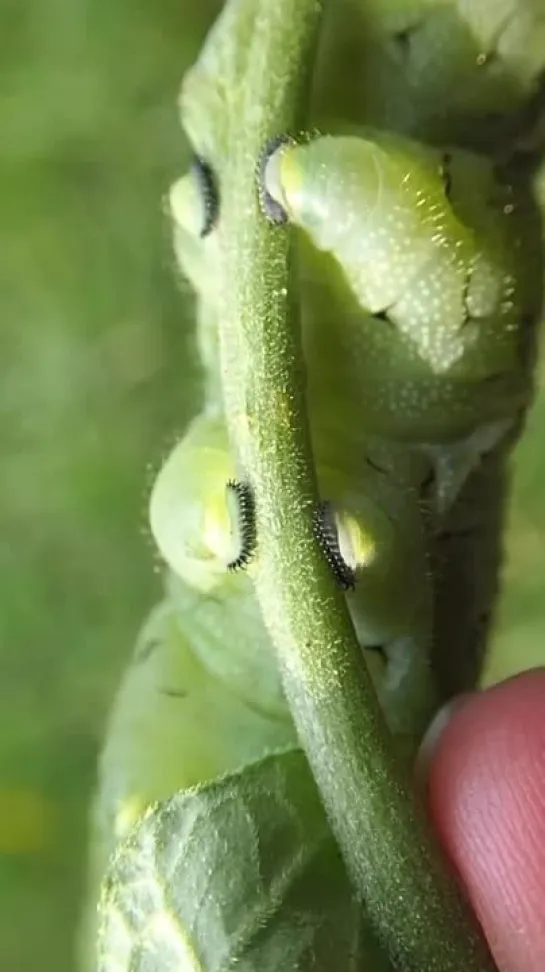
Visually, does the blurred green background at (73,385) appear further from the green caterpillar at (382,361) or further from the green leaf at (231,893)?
the green leaf at (231,893)

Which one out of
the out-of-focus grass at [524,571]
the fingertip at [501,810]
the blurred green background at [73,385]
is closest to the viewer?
the fingertip at [501,810]

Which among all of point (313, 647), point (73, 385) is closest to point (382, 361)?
point (313, 647)

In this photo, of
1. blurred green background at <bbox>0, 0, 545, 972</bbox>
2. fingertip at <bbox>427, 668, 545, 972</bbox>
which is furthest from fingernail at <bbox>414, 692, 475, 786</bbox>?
blurred green background at <bbox>0, 0, 545, 972</bbox>

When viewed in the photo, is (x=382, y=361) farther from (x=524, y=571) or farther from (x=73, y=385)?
(x=73, y=385)

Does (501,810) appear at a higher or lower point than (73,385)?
lower

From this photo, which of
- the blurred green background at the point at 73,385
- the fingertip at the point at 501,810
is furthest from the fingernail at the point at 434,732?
the blurred green background at the point at 73,385
